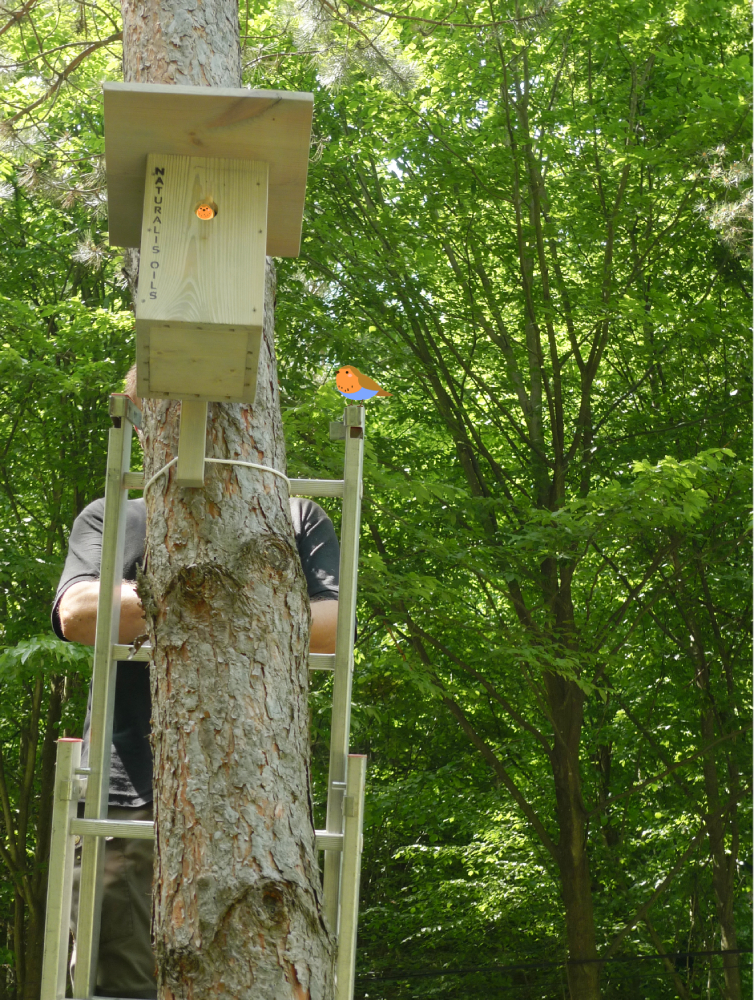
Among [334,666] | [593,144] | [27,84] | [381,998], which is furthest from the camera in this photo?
[381,998]

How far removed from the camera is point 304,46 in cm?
411

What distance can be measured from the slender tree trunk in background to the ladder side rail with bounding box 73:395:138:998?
7 centimetres

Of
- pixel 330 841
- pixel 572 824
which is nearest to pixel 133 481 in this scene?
pixel 330 841

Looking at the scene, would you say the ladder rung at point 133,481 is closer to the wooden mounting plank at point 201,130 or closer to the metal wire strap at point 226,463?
the metal wire strap at point 226,463

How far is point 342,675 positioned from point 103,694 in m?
0.43

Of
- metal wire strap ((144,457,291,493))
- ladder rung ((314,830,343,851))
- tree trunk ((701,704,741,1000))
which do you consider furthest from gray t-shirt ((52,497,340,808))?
tree trunk ((701,704,741,1000))

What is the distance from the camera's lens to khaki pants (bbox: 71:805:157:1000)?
1.73 m

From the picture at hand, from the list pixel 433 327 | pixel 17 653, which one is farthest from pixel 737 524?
pixel 17 653

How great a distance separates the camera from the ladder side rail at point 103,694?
1.53 m

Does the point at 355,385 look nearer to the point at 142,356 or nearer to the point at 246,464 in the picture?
the point at 246,464

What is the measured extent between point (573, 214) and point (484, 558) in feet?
7.92

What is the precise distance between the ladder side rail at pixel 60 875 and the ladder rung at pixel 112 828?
0.06 feet

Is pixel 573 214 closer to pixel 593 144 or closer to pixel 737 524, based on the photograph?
pixel 593 144

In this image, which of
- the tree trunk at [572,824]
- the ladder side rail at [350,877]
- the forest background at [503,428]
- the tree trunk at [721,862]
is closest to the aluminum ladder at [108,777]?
the ladder side rail at [350,877]
